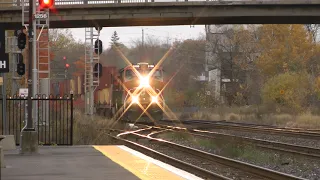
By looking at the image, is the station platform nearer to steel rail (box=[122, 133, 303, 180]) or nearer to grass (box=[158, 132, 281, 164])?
steel rail (box=[122, 133, 303, 180])

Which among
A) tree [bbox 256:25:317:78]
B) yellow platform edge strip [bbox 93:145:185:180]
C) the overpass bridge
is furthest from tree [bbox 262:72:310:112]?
yellow platform edge strip [bbox 93:145:185:180]

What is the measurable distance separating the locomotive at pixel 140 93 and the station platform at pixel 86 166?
19406mm

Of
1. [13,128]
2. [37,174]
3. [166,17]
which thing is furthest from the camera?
[166,17]

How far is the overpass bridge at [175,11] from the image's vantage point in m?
32.5

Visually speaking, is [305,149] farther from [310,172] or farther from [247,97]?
[247,97]

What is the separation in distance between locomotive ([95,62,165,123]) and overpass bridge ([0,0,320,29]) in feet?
14.6

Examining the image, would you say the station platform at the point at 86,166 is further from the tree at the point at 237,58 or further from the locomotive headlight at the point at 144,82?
the tree at the point at 237,58

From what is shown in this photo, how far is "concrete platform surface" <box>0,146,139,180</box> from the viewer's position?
437 inches

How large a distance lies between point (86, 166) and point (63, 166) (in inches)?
21.6

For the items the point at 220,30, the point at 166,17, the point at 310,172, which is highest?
the point at 220,30

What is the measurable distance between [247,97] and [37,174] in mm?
57187

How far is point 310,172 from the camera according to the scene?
1471 centimetres

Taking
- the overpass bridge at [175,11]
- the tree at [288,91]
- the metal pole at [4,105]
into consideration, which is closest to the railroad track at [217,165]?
the metal pole at [4,105]

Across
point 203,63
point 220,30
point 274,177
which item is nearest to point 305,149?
point 274,177
